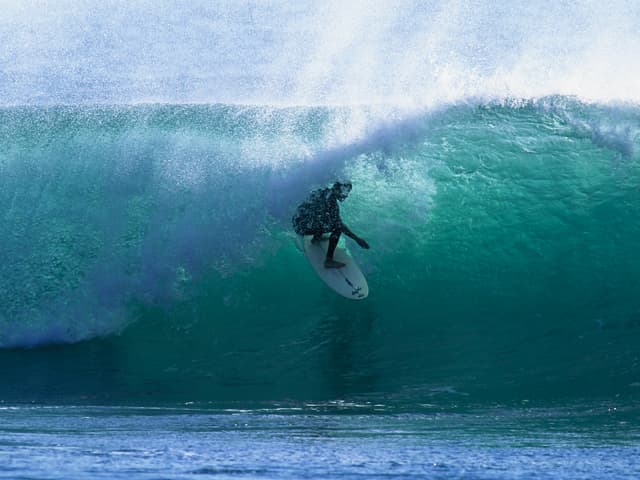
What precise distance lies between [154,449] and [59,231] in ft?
20.6

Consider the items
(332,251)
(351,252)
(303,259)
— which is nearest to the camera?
(332,251)

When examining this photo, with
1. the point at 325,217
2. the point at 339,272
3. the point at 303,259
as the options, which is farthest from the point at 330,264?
the point at 303,259

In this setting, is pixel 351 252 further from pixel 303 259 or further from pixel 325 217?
pixel 325 217

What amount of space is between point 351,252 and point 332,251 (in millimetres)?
538

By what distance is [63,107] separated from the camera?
45.1ft

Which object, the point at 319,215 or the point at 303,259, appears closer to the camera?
the point at 319,215

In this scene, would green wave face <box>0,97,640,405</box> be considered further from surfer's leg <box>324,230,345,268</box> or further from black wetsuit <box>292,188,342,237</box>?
black wetsuit <box>292,188,342,237</box>

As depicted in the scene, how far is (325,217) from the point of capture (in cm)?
1022

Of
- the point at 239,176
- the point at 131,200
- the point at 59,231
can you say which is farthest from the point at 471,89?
the point at 59,231

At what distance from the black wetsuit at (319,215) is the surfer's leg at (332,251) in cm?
3

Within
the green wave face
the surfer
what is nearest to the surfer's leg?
the surfer

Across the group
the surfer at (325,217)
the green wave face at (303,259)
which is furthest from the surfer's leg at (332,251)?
the green wave face at (303,259)

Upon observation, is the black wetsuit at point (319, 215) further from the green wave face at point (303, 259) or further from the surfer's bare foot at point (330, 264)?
the green wave face at point (303, 259)

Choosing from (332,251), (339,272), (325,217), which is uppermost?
(325,217)
